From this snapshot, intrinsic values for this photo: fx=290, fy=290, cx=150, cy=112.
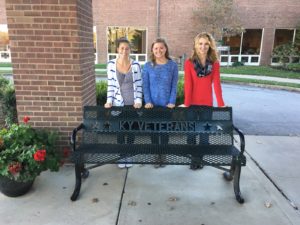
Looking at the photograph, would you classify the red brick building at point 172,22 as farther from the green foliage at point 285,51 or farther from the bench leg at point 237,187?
the bench leg at point 237,187

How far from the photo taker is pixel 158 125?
138 inches

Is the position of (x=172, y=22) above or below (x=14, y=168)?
above

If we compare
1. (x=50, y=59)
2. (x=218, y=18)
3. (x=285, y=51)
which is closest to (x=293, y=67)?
(x=285, y=51)

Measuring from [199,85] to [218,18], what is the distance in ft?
55.6

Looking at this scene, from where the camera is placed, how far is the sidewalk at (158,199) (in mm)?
2828

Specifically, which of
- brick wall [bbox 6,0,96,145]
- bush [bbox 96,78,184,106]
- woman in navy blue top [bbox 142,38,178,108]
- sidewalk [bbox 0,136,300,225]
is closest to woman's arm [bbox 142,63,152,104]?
woman in navy blue top [bbox 142,38,178,108]

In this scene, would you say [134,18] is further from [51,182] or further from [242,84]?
[51,182]

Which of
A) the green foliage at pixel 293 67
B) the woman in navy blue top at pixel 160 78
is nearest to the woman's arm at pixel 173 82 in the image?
the woman in navy blue top at pixel 160 78

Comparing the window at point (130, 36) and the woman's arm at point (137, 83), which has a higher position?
the window at point (130, 36)

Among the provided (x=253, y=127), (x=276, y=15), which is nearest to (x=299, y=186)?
(x=253, y=127)

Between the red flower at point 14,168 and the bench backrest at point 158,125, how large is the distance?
0.76 metres

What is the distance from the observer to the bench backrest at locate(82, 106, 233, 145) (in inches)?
134

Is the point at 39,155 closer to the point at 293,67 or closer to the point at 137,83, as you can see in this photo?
the point at 137,83

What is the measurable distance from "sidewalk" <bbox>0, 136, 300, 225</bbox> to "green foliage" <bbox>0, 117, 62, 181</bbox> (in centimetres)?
34
